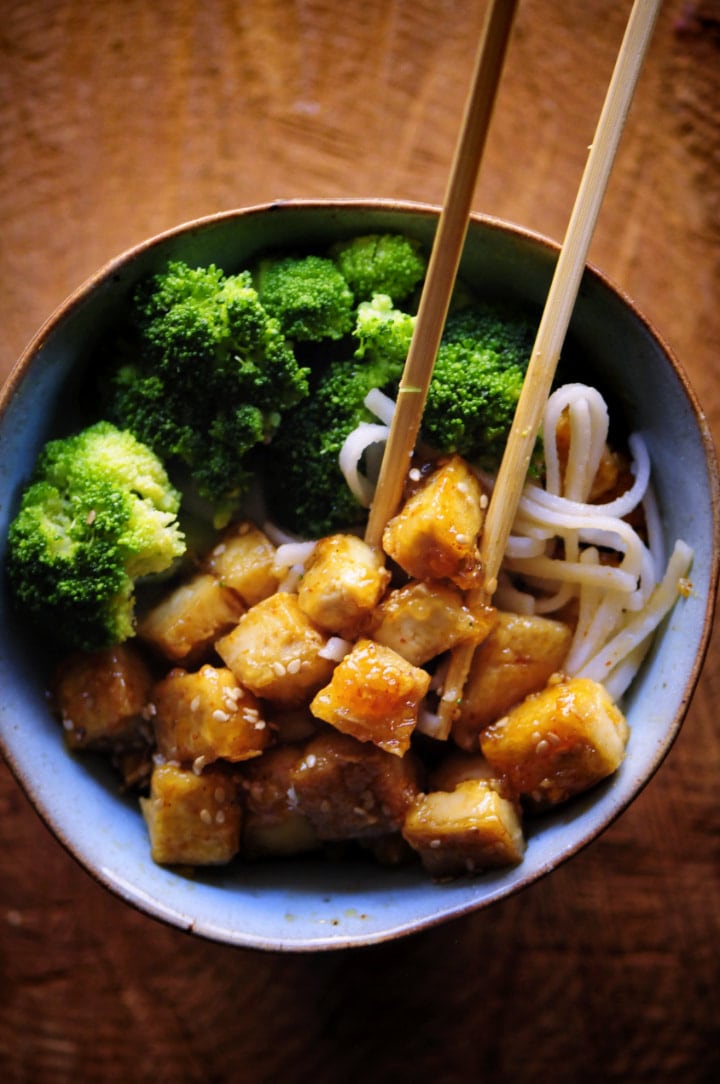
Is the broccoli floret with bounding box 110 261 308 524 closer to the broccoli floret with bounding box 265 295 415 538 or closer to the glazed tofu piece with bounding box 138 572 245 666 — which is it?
the broccoli floret with bounding box 265 295 415 538

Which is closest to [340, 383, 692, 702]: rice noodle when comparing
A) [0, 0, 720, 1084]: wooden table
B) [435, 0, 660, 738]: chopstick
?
[435, 0, 660, 738]: chopstick

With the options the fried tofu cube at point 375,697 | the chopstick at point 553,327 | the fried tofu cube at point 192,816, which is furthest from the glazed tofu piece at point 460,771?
the fried tofu cube at point 192,816

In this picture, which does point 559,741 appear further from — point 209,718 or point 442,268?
point 442,268

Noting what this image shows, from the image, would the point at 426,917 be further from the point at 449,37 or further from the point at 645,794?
the point at 449,37

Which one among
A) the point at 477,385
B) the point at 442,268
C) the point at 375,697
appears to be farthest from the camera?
the point at 477,385

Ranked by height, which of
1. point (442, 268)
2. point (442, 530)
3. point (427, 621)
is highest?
point (442, 268)

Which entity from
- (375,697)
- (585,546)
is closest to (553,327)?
(585,546)

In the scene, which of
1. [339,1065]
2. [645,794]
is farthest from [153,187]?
[339,1065]
